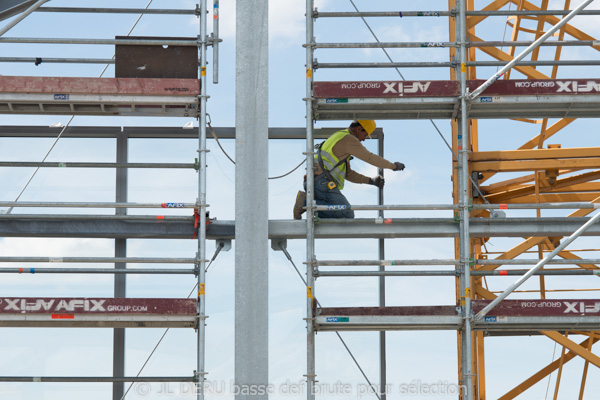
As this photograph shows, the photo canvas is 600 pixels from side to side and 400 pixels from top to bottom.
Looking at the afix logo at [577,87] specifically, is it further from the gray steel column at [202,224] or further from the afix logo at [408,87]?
the gray steel column at [202,224]

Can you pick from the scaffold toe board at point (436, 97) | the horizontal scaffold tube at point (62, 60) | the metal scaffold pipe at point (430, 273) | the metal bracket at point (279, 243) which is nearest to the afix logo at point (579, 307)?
the metal scaffold pipe at point (430, 273)

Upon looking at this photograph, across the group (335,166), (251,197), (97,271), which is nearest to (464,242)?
(335,166)

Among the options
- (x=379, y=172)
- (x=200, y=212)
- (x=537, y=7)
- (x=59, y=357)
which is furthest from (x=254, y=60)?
(x=537, y=7)

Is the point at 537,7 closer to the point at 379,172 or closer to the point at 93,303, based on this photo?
the point at 379,172

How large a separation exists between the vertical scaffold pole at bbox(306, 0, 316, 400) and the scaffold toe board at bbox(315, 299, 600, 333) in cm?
17

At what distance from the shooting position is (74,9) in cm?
1120

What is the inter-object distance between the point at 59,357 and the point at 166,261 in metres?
2.64

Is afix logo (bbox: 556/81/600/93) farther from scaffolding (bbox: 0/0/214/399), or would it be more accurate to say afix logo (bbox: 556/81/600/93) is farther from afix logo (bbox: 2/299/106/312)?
afix logo (bbox: 2/299/106/312)

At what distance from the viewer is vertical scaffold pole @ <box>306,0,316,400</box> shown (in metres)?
9.83

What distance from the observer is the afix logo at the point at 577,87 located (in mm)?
10367

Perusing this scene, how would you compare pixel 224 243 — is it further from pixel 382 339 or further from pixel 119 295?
pixel 382 339

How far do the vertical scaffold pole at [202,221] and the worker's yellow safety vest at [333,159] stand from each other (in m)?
1.48

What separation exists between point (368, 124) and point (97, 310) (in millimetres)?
3729

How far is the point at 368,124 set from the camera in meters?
11.1
